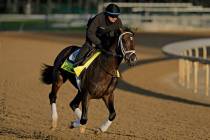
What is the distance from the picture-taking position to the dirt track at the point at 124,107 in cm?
920

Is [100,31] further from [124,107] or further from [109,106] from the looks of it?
[124,107]

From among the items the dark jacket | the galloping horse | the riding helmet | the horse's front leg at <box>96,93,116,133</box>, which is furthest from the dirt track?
the riding helmet

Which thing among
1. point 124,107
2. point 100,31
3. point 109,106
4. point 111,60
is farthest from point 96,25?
point 124,107

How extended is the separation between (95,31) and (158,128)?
6.43 feet

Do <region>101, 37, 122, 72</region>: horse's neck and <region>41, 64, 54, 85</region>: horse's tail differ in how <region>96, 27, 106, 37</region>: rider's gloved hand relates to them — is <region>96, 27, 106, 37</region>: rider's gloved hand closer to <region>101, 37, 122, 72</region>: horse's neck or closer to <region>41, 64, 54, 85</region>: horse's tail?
<region>101, 37, 122, 72</region>: horse's neck

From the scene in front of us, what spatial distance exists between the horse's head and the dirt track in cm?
139

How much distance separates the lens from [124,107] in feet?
40.5

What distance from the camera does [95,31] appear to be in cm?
870

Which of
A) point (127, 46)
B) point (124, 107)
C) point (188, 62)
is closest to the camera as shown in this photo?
point (127, 46)

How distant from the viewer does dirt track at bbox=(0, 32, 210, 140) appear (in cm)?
920

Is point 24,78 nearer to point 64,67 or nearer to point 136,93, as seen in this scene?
point 136,93

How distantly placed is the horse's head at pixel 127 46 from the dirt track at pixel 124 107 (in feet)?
4.55

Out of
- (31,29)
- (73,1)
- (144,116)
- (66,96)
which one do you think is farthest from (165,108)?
(73,1)

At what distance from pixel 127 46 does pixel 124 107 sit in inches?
178
